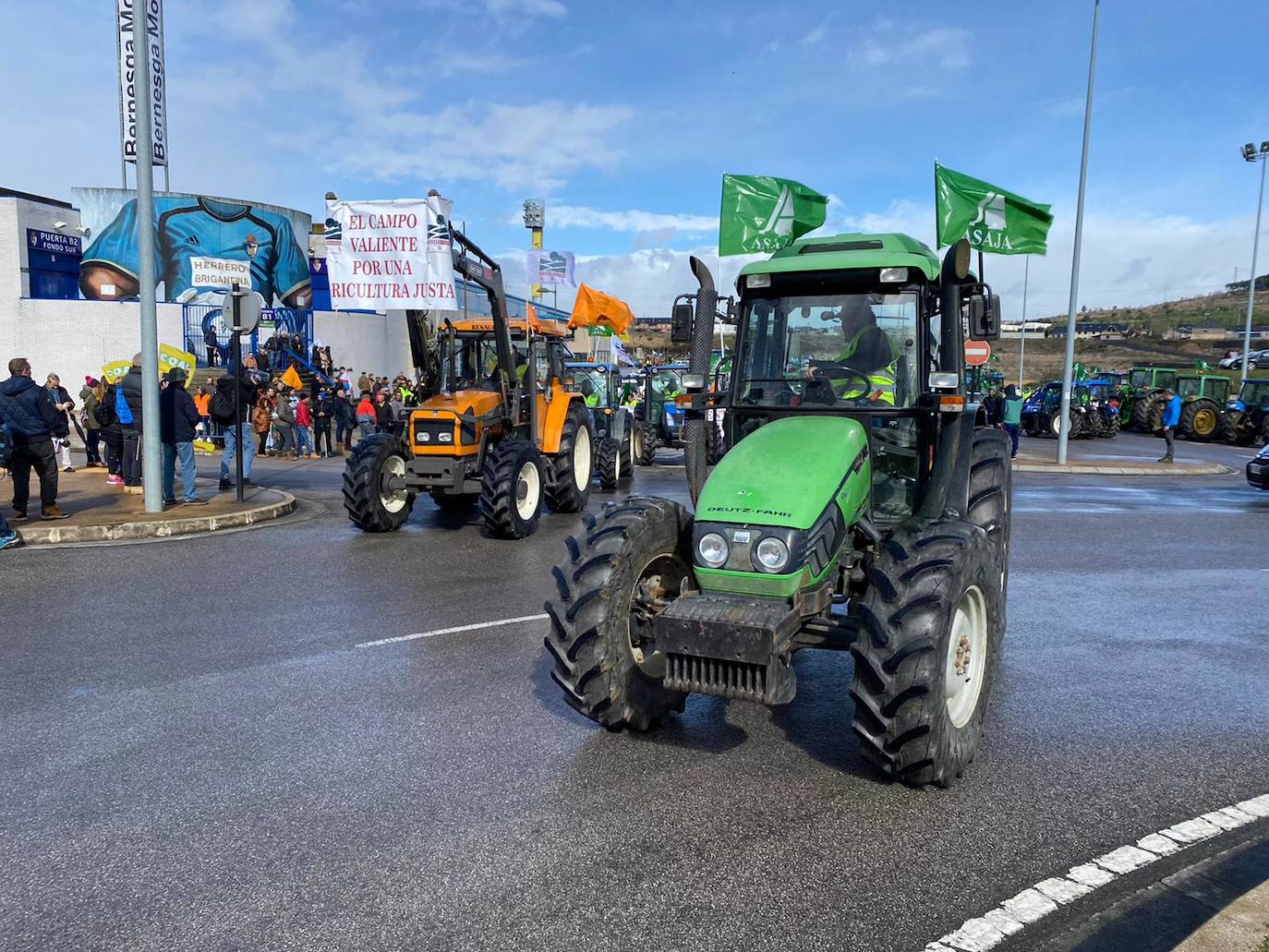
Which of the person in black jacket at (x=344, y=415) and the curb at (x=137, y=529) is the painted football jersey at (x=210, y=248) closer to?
the person in black jacket at (x=344, y=415)

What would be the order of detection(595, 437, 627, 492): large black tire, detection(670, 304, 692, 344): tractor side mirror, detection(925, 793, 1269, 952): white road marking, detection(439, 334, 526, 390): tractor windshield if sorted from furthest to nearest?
detection(595, 437, 627, 492): large black tire, detection(439, 334, 526, 390): tractor windshield, detection(670, 304, 692, 344): tractor side mirror, detection(925, 793, 1269, 952): white road marking

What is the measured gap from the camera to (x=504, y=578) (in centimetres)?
886

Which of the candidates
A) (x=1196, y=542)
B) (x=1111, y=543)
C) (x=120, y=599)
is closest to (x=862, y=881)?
(x=120, y=599)

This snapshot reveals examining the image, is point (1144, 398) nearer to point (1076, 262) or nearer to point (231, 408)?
point (1076, 262)

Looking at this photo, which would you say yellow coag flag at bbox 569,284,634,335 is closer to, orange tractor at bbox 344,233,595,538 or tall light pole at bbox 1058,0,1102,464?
orange tractor at bbox 344,233,595,538

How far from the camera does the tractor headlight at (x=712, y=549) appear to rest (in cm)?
431

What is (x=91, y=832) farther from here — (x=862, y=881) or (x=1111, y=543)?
(x=1111, y=543)

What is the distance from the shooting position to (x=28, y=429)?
35.5ft

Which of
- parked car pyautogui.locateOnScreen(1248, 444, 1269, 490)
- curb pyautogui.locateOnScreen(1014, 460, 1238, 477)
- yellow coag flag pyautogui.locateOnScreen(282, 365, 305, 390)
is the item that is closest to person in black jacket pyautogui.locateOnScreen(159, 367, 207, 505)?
yellow coag flag pyautogui.locateOnScreen(282, 365, 305, 390)

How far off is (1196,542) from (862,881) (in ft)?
31.4

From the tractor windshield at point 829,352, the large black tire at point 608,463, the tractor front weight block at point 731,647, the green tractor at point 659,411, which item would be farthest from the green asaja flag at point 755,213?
the green tractor at point 659,411

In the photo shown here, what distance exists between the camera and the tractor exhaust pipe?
541 centimetres

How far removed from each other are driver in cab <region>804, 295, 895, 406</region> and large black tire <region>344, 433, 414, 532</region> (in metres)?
7.04

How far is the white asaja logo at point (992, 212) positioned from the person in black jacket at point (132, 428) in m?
11.0
